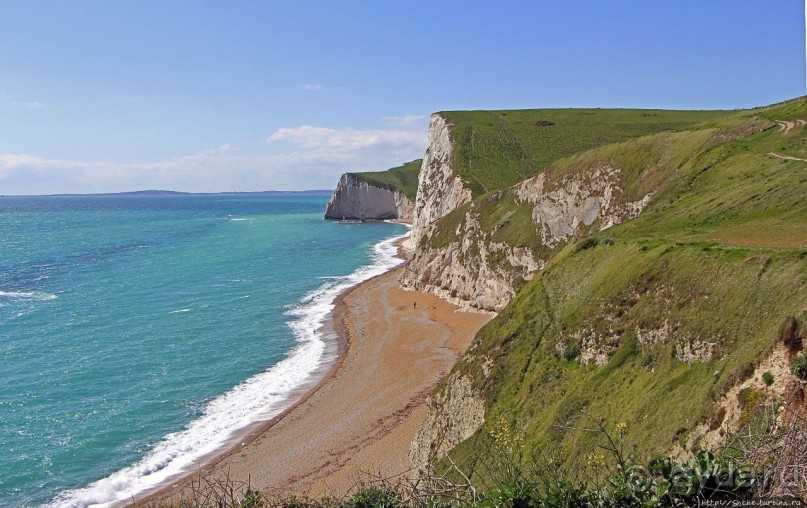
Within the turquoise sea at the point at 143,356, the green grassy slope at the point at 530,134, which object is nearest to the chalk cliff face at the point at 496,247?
the turquoise sea at the point at 143,356

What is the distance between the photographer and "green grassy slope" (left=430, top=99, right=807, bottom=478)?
18031mm

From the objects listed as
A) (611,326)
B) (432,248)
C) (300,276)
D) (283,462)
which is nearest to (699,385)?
(611,326)

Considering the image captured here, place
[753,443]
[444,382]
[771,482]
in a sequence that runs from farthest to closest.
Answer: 1. [444,382]
2. [753,443]
3. [771,482]

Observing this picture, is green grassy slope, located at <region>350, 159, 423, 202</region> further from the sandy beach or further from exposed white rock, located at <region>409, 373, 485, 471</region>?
exposed white rock, located at <region>409, 373, 485, 471</region>

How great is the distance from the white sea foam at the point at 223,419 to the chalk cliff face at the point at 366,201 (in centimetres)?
11691

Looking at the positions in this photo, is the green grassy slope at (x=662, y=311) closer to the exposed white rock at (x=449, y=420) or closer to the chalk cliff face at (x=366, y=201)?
the exposed white rock at (x=449, y=420)

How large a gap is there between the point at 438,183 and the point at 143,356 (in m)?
61.2

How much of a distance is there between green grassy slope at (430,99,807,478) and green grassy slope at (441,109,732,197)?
51.0m

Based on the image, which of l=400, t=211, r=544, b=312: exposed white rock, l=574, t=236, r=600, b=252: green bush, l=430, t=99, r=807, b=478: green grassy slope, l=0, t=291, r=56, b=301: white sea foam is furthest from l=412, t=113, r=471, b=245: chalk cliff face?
l=0, t=291, r=56, b=301: white sea foam

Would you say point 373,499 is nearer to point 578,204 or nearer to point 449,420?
point 449,420

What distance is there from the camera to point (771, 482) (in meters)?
8.08

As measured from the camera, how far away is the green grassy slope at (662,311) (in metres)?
18.0

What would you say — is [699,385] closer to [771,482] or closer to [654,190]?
[771,482]

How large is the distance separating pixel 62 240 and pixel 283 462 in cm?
11796
